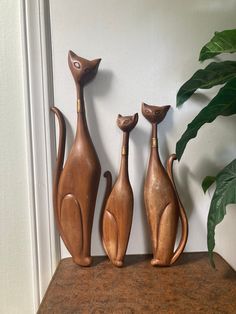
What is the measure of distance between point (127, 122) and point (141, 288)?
427 mm

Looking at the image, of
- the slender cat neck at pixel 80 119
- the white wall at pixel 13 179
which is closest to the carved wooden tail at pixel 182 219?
the slender cat neck at pixel 80 119

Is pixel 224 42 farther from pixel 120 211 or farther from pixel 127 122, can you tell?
pixel 120 211

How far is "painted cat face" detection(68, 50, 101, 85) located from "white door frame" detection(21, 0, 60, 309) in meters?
→ 0.09

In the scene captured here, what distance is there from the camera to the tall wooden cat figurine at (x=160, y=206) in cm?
72

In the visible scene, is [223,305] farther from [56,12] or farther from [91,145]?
[56,12]

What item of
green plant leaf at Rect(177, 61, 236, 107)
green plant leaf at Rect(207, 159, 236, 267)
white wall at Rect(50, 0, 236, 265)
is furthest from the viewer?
white wall at Rect(50, 0, 236, 265)

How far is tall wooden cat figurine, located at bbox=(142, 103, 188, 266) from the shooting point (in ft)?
2.36

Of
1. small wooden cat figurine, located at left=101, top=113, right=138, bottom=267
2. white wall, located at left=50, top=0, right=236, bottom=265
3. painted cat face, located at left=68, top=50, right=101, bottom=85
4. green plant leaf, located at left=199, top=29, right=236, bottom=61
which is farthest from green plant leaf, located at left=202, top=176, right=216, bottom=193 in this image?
painted cat face, located at left=68, top=50, right=101, bottom=85

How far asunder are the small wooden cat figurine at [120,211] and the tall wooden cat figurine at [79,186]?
0.05m

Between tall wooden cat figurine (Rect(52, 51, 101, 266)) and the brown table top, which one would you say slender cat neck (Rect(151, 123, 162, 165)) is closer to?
tall wooden cat figurine (Rect(52, 51, 101, 266))

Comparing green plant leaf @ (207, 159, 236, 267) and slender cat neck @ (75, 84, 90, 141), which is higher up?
slender cat neck @ (75, 84, 90, 141)

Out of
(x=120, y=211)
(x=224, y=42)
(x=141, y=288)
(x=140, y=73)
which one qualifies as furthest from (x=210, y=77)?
(x=141, y=288)

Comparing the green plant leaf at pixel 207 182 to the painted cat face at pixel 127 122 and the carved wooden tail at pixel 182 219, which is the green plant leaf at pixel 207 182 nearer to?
the carved wooden tail at pixel 182 219

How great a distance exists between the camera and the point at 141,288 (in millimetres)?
630
